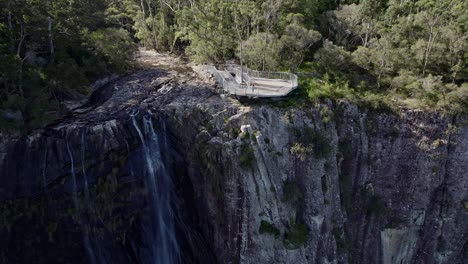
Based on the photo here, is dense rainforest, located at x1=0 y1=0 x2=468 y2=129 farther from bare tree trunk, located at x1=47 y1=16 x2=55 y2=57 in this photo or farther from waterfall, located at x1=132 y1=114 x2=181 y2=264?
waterfall, located at x1=132 y1=114 x2=181 y2=264

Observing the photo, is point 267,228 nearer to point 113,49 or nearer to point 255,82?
point 255,82

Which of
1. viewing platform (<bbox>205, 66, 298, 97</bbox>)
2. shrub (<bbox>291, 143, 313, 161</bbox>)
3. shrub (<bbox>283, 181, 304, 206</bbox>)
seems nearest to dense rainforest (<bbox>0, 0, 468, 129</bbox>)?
viewing platform (<bbox>205, 66, 298, 97</bbox>)

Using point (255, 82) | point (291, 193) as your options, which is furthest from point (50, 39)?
point (291, 193)

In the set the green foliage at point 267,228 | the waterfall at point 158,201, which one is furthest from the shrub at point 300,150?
the waterfall at point 158,201

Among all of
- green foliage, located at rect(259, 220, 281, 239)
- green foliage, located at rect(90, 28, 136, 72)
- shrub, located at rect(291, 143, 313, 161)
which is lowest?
green foliage, located at rect(259, 220, 281, 239)

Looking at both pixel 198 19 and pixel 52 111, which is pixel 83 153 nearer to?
pixel 52 111

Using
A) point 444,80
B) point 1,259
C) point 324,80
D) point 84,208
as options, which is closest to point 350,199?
point 324,80

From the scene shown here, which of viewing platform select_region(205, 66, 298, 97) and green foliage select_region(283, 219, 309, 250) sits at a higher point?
viewing platform select_region(205, 66, 298, 97)
